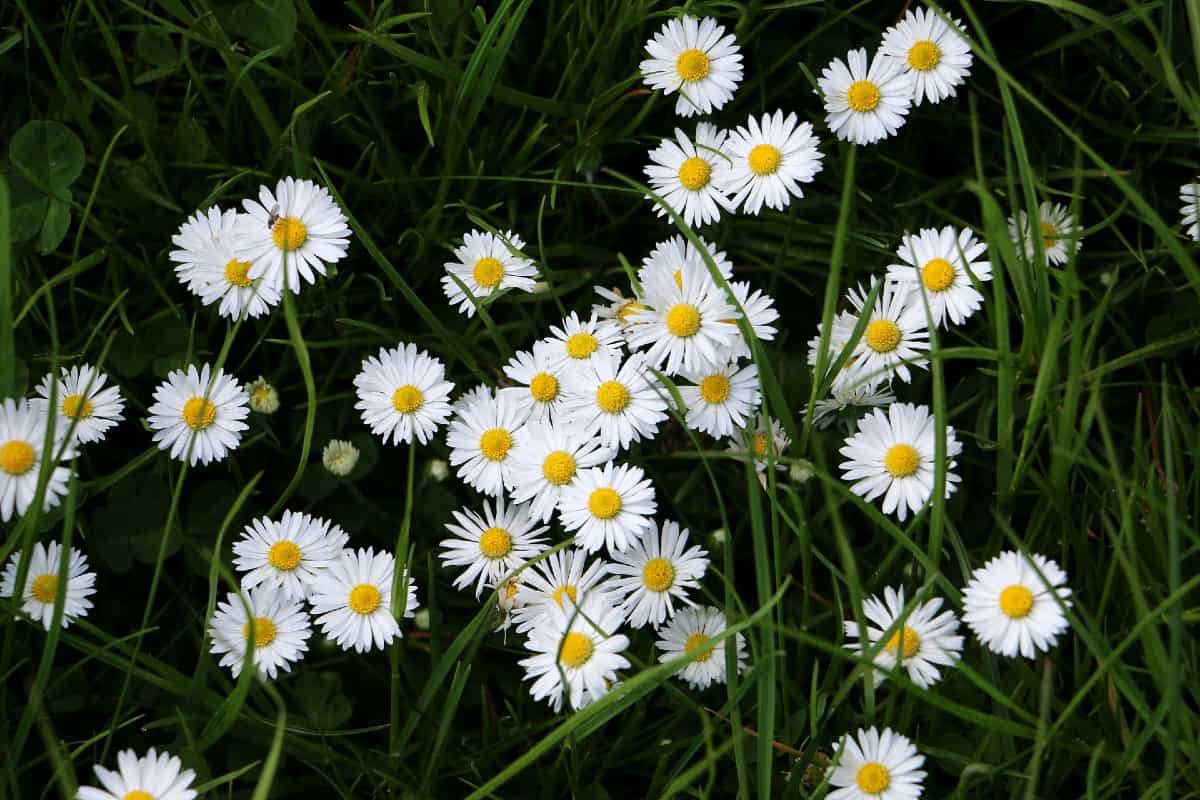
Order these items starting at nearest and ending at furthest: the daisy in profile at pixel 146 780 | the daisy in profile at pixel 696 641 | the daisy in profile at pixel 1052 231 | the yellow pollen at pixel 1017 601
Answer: the daisy in profile at pixel 146 780 < the yellow pollen at pixel 1017 601 < the daisy in profile at pixel 696 641 < the daisy in profile at pixel 1052 231

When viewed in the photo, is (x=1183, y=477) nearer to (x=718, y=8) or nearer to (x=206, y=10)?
(x=718, y=8)

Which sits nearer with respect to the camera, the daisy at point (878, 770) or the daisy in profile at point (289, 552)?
the daisy at point (878, 770)

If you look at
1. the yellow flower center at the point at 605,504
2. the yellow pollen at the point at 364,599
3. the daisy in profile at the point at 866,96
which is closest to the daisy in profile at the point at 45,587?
the yellow pollen at the point at 364,599

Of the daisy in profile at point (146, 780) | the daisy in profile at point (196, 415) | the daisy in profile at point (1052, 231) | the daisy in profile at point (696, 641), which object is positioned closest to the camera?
the daisy in profile at point (146, 780)

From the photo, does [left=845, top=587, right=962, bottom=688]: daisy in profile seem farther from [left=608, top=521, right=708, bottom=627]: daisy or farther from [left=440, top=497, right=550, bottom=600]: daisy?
[left=440, top=497, right=550, bottom=600]: daisy

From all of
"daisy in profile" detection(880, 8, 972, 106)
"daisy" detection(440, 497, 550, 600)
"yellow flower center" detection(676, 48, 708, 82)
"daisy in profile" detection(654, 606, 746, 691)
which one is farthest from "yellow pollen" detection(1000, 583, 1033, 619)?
"yellow flower center" detection(676, 48, 708, 82)

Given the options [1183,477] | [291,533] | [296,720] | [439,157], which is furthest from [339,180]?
[1183,477]

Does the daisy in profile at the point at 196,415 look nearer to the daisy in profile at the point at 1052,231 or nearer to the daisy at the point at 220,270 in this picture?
the daisy at the point at 220,270
